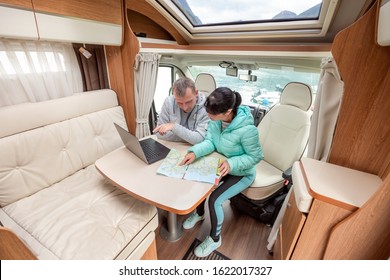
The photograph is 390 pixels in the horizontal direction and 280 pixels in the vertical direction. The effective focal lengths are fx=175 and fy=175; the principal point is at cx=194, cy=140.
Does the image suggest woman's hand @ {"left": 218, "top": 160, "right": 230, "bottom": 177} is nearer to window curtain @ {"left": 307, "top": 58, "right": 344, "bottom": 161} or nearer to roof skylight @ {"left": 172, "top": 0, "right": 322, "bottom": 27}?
window curtain @ {"left": 307, "top": 58, "right": 344, "bottom": 161}

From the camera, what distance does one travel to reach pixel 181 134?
4.69ft

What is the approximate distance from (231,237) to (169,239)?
0.54 meters

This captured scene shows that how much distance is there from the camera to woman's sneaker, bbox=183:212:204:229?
159 centimetres

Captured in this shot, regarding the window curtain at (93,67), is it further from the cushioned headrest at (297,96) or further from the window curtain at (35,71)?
the cushioned headrest at (297,96)

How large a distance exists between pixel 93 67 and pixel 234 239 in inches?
84.7

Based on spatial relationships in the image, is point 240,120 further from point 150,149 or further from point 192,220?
point 192,220

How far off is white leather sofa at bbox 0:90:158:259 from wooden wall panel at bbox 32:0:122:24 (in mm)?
626

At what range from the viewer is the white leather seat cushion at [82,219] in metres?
0.90

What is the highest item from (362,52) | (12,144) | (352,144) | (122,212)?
(362,52)

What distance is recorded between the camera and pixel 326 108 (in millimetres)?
1063

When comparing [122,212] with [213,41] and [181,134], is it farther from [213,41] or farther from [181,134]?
[213,41]

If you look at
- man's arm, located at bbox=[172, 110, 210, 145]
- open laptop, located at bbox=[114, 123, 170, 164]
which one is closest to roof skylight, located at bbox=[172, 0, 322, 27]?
man's arm, located at bbox=[172, 110, 210, 145]

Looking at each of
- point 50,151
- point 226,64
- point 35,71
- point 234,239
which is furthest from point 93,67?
point 234,239
